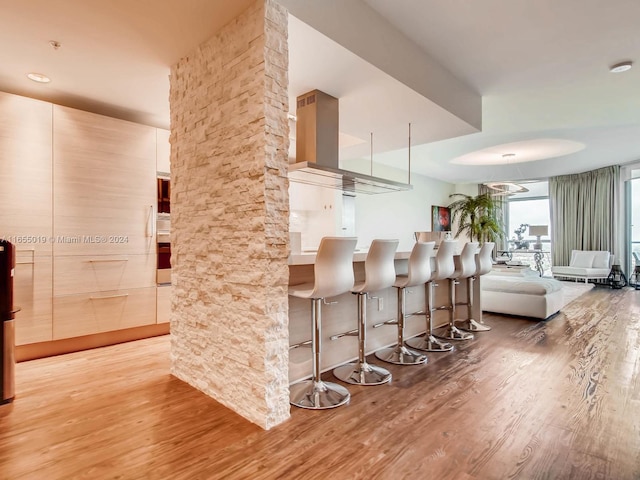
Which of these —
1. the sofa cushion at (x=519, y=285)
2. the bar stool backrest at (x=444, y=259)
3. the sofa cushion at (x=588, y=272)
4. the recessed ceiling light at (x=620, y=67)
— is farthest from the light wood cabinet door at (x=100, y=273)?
the sofa cushion at (x=588, y=272)

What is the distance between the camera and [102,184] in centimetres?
371

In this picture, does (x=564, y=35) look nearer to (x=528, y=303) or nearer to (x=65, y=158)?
(x=528, y=303)

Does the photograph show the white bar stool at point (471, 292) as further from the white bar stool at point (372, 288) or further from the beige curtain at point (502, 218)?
the beige curtain at point (502, 218)

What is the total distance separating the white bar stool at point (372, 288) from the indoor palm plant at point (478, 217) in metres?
7.56

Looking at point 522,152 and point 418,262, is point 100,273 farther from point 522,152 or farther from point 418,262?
point 522,152

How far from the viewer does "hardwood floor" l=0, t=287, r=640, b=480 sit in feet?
5.71

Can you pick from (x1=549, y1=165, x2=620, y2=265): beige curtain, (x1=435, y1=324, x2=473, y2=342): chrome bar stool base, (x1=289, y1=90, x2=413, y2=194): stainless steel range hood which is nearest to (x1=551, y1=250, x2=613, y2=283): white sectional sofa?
(x1=549, y1=165, x2=620, y2=265): beige curtain

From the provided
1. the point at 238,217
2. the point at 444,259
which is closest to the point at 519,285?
the point at 444,259

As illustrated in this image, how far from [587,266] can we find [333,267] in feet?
28.4

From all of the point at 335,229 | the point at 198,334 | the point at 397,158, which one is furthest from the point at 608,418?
the point at 397,158

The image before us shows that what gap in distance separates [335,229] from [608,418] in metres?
4.27

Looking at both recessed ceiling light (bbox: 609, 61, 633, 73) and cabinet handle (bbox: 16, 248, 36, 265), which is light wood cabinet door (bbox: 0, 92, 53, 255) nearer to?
cabinet handle (bbox: 16, 248, 36, 265)

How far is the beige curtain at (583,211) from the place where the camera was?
28.2 feet

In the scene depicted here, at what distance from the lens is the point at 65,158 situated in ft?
11.5
